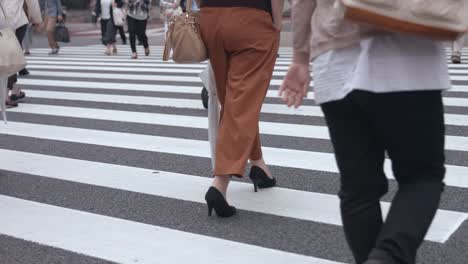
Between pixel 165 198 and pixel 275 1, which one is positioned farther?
pixel 165 198

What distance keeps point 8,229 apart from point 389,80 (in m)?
2.54

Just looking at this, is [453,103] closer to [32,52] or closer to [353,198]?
[353,198]

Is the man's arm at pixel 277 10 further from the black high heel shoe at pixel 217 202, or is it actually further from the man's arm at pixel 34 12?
the man's arm at pixel 34 12

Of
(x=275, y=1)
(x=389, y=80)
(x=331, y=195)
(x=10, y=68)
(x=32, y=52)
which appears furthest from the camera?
(x=32, y=52)

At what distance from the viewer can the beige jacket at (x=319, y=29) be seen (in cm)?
235

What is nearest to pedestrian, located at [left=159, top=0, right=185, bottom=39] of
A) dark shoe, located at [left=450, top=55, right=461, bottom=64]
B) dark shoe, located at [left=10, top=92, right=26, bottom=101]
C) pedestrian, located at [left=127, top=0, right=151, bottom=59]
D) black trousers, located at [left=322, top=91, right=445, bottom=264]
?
pedestrian, located at [left=127, top=0, right=151, bottom=59]

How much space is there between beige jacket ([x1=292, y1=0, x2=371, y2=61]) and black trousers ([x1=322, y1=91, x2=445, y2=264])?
0.18 metres

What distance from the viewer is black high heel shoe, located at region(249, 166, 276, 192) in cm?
458

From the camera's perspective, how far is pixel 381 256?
229 cm

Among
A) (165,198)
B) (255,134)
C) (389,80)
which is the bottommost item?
(165,198)

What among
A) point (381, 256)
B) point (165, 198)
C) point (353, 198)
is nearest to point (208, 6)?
point (165, 198)

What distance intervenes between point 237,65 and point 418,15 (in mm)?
1979

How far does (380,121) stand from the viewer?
7.54ft

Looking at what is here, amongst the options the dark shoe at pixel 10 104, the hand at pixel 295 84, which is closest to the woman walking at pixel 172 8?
the dark shoe at pixel 10 104
